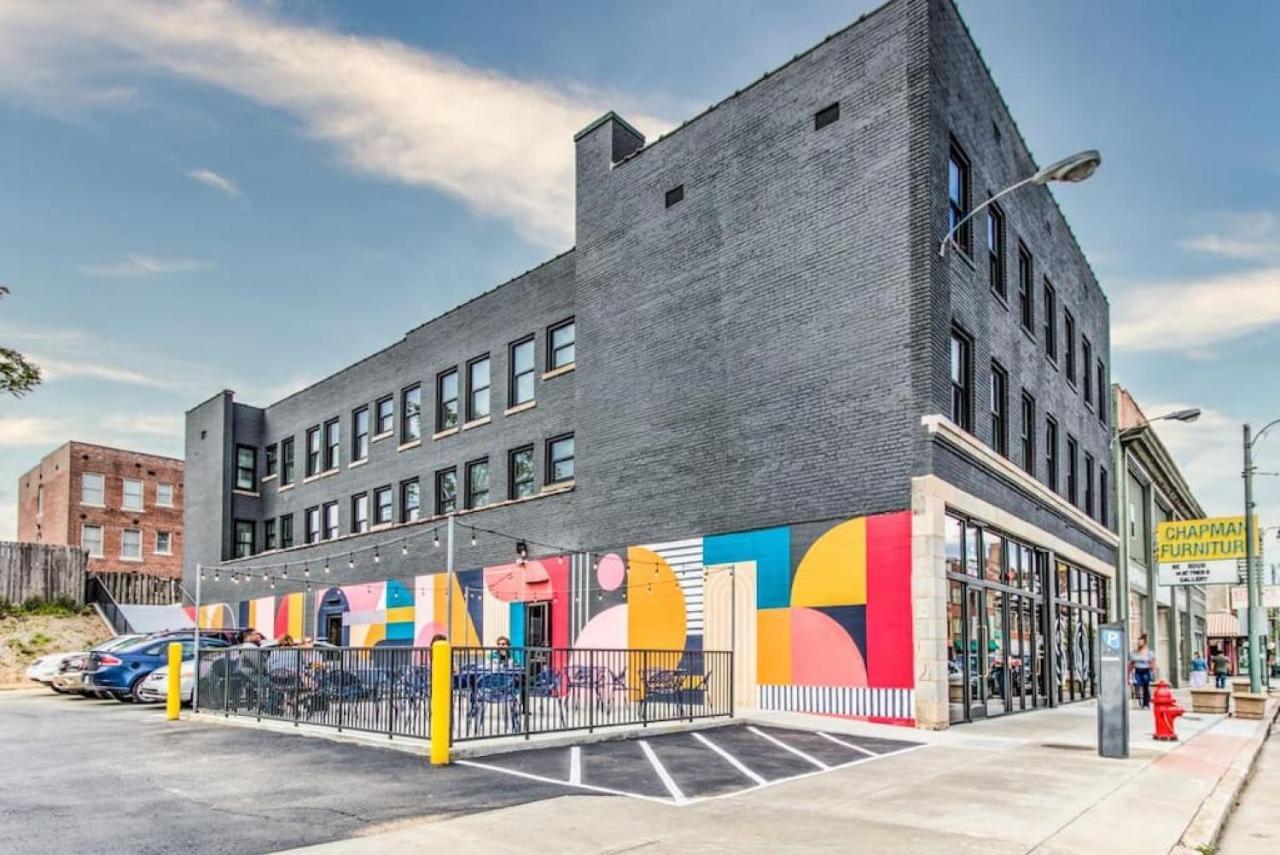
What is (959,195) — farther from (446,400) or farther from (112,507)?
(112,507)

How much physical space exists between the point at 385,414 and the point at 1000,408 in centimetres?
2079

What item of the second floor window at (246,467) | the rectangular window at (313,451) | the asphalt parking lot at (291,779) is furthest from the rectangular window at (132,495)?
the asphalt parking lot at (291,779)

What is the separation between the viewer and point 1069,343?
3161 centimetres

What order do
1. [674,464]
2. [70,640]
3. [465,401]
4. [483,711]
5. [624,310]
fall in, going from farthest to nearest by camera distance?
[70,640], [465,401], [624,310], [674,464], [483,711]

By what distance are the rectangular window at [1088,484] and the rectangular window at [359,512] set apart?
76.2 feet

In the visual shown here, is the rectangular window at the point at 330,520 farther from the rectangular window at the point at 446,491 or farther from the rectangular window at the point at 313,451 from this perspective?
the rectangular window at the point at 446,491

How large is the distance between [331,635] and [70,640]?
41.9ft

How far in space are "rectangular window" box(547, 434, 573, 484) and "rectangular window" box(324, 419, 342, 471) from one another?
13723mm

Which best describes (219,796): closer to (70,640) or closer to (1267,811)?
(1267,811)

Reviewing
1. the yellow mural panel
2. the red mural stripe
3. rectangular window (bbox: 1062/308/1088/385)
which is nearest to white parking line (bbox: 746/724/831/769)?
the red mural stripe

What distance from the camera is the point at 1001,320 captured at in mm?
24312

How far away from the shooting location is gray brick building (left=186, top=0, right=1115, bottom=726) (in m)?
19.7

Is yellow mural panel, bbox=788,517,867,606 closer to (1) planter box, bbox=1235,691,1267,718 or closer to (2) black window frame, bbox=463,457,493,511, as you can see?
(1) planter box, bbox=1235,691,1267,718

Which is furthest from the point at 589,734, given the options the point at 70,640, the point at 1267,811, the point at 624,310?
the point at 70,640
